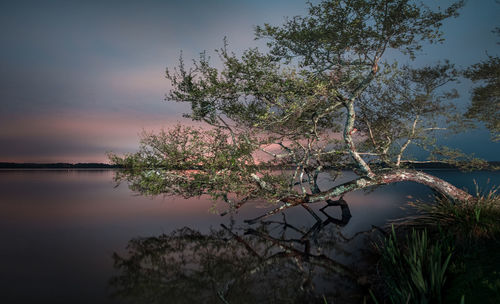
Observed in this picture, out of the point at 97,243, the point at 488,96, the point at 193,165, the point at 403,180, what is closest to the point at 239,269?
the point at 193,165

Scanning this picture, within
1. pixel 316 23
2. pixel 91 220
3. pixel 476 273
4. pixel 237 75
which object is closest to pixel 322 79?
pixel 316 23

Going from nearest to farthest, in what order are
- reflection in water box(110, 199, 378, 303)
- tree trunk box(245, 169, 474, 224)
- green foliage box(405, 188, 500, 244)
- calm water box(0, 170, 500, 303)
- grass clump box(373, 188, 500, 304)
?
grass clump box(373, 188, 500, 304) → green foliage box(405, 188, 500, 244) → reflection in water box(110, 199, 378, 303) → calm water box(0, 170, 500, 303) → tree trunk box(245, 169, 474, 224)

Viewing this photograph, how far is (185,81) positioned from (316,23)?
7.68 m

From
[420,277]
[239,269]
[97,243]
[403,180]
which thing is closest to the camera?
[420,277]

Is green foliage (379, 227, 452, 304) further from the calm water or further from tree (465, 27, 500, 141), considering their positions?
tree (465, 27, 500, 141)

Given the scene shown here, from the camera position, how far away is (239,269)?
427 inches

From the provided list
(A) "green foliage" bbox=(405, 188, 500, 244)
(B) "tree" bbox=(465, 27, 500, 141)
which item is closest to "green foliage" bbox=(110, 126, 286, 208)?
(A) "green foliage" bbox=(405, 188, 500, 244)

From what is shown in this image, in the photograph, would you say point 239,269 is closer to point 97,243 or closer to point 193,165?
point 193,165

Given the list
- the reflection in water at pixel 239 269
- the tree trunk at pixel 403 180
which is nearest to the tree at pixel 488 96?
the tree trunk at pixel 403 180

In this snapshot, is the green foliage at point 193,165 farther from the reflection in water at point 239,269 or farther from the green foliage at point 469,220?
the green foliage at point 469,220

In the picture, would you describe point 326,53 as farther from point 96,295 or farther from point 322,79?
point 96,295

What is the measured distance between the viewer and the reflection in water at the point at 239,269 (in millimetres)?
8570

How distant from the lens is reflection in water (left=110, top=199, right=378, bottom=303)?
857cm

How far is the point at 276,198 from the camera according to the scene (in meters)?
15.8
